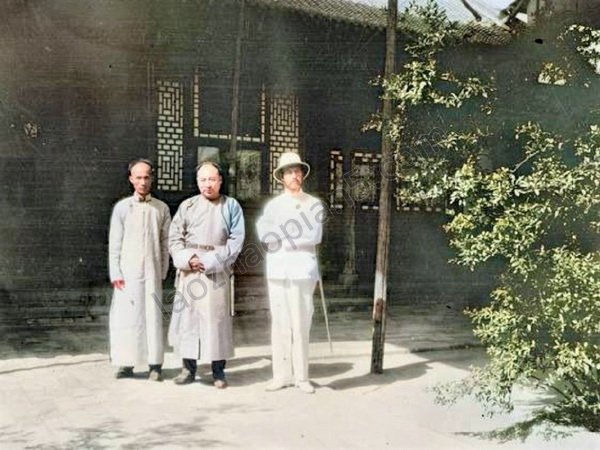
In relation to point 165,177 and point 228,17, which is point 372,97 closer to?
point 228,17

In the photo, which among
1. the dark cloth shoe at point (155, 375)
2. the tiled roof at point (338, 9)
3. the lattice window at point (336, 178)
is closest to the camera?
the dark cloth shoe at point (155, 375)

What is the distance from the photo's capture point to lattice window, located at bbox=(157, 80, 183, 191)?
32.8 ft

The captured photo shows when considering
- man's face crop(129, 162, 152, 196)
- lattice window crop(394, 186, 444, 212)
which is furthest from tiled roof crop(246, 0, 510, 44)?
man's face crop(129, 162, 152, 196)

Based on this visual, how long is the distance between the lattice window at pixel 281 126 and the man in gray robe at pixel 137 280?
4.75m

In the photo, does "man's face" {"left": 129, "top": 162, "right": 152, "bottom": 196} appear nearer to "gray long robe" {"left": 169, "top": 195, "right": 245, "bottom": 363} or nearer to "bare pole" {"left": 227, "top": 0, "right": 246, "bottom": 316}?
"gray long robe" {"left": 169, "top": 195, "right": 245, "bottom": 363}

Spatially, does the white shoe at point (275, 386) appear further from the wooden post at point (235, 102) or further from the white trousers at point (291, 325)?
the wooden post at point (235, 102)

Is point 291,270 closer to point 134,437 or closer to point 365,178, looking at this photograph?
point 134,437

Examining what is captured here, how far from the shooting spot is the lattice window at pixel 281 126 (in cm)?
1072

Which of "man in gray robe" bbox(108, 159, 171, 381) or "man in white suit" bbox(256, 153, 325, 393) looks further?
"man in gray robe" bbox(108, 159, 171, 381)

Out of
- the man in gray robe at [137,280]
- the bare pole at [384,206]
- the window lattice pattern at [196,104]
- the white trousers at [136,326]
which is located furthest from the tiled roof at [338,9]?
the white trousers at [136,326]

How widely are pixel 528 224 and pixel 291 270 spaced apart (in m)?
1.90

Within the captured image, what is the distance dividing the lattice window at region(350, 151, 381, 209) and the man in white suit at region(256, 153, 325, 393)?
5666mm

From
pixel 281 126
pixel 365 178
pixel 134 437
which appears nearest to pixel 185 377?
pixel 134 437

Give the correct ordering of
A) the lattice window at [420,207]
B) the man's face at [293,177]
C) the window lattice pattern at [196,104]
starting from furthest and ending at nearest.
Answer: the lattice window at [420,207]
the window lattice pattern at [196,104]
the man's face at [293,177]
